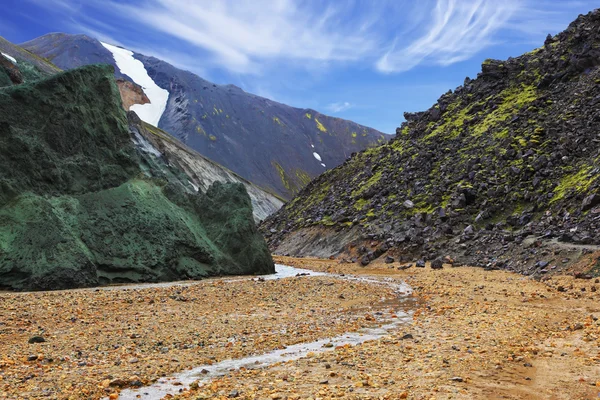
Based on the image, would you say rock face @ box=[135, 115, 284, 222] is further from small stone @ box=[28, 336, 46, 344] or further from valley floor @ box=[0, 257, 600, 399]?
small stone @ box=[28, 336, 46, 344]

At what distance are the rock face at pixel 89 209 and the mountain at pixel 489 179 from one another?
16895 millimetres

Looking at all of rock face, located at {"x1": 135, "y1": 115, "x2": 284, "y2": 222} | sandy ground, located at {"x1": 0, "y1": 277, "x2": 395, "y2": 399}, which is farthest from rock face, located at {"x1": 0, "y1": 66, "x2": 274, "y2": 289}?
rock face, located at {"x1": 135, "y1": 115, "x2": 284, "y2": 222}

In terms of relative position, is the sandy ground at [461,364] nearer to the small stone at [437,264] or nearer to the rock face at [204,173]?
the small stone at [437,264]

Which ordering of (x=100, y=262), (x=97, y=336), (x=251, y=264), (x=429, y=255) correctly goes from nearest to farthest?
(x=97, y=336) → (x=100, y=262) → (x=251, y=264) → (x=429, y=255)

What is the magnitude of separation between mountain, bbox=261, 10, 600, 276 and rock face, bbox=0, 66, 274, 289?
16895mm

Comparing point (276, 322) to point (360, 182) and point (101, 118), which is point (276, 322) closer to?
point (101, 118)

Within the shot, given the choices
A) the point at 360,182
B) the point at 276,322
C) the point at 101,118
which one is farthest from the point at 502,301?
the point at 360,182

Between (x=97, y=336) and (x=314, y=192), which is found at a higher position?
(x=314, y=192)

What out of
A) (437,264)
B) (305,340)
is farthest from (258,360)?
(437,264)

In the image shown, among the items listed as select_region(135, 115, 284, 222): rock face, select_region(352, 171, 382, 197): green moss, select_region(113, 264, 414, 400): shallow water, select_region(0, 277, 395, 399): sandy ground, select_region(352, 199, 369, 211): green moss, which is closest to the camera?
select_region(113, 264, 414, 400): shallow water

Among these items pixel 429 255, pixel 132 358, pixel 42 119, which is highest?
pixel 42 119

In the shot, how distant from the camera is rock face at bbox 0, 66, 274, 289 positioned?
2392cm

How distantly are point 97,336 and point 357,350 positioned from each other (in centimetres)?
743

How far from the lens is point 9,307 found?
55.4ft
